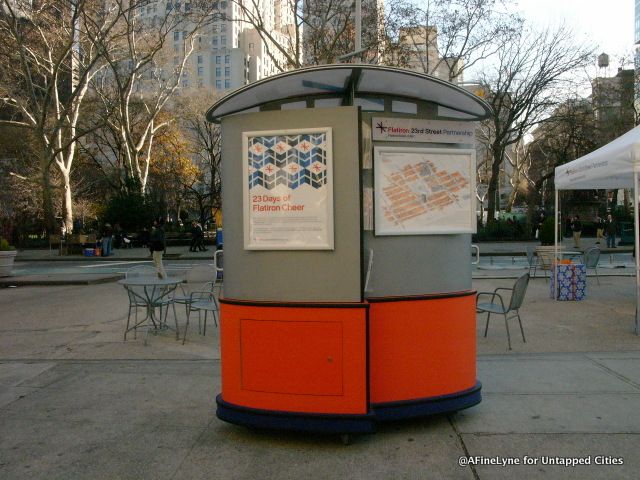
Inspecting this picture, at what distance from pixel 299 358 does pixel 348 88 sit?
209 centimetres

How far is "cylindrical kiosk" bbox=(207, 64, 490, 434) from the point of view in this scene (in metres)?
4.36

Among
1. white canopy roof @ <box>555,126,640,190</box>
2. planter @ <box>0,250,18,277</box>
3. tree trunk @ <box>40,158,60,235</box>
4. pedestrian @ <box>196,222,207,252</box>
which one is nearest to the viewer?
white canopy roof @ <box>555,126,640,190</box>

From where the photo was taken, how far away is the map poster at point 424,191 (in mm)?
4574

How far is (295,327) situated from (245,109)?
6.22 feet

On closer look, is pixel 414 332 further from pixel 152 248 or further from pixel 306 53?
pixel 306 53

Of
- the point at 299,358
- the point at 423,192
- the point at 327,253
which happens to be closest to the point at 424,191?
the point at 423,192

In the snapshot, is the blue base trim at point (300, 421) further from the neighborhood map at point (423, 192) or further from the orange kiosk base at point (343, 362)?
the neighborhood map at point (423, 192)

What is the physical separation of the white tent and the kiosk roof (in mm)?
4791

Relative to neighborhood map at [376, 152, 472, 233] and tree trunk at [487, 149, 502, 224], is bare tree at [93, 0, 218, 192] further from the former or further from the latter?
neighborhood map at [376, 152, 472, 233]

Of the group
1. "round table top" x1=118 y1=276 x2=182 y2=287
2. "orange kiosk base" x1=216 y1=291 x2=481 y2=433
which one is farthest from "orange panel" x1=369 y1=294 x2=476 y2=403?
"round table top" x1=118 y1=276 x2=182 y2=287

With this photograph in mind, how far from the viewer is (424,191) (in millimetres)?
4703

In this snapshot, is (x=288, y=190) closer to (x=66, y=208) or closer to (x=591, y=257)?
(x=591, y=257)

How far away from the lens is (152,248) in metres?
18.4

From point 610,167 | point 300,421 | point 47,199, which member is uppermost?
point 47,199
